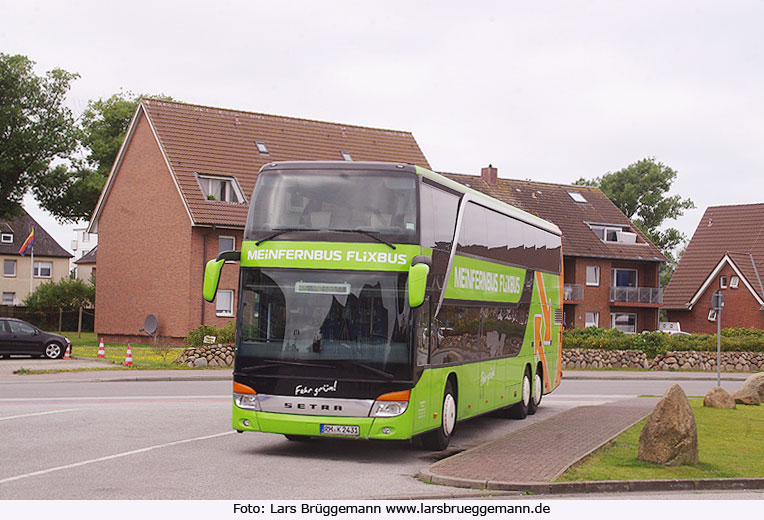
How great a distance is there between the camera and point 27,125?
5028 centimetres

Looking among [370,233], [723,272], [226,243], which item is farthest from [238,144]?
[370,233]

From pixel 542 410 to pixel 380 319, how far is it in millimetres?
9875

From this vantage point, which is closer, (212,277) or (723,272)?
(212,277)

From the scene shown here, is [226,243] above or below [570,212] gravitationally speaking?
below

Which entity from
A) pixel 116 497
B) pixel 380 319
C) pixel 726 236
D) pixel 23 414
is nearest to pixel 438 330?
pixel 380 319

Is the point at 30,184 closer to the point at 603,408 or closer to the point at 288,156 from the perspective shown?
the point at 288,156

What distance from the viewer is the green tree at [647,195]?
84.7 metres

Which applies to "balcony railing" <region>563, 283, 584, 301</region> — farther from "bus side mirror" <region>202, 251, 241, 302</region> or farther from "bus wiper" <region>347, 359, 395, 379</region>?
"bus side mirror" <region>202, 251, 241, 302</region>

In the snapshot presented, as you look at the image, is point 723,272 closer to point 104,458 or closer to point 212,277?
point 212,277

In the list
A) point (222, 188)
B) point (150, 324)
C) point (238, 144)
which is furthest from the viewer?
point (238, 144)

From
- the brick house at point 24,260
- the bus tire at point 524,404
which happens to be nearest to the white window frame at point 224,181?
the bus tire at point 524,404

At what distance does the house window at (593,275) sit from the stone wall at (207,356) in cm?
3469

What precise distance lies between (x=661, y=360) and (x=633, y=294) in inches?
923

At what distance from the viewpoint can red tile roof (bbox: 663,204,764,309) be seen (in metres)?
67.2
